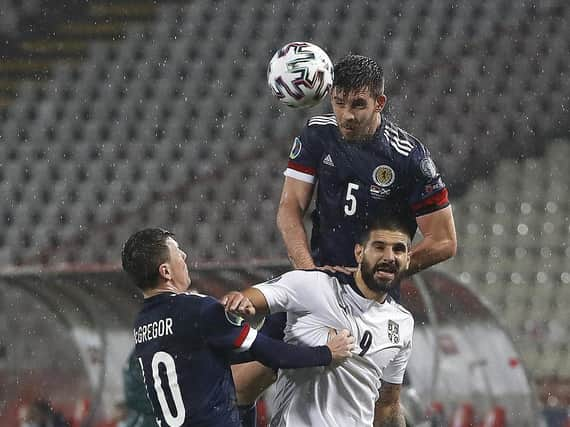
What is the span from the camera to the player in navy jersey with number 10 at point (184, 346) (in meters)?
3.11

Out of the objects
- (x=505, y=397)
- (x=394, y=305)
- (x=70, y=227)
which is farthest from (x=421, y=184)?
(x=70, y=227)

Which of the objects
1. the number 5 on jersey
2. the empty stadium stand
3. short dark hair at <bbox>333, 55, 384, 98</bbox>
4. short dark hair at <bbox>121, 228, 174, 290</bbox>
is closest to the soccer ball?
short dark hair at <bbox>333, 55, 384, 98</bbox>

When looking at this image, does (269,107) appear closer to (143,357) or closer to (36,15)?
(36,15)

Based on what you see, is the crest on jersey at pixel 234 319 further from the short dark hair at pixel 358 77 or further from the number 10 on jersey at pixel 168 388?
the short dark hair at pixel 358 77

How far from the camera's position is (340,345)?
326 centimetres

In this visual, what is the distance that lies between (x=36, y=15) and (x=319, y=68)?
632 cm

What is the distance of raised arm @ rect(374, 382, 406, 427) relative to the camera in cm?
374

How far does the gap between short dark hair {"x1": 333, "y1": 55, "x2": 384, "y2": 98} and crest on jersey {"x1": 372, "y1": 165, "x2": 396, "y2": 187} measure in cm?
26

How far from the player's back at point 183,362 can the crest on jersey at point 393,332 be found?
621mm

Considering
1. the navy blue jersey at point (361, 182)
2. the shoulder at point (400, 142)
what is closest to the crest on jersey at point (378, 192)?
the navy blue jersey at point (361, 182)

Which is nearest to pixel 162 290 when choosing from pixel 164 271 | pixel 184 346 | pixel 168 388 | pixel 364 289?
pixel 164 271

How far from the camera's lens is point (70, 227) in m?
8.02

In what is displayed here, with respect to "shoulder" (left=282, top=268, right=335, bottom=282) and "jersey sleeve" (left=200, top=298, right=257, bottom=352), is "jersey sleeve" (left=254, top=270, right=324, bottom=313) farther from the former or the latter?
"jersey sleeve" (left=200, top=298, right=257, bottom=352)

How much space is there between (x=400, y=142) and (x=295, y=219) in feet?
1.53
